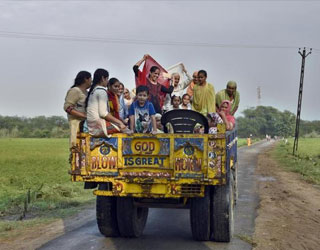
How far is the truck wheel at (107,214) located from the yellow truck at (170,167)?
361 millimetres

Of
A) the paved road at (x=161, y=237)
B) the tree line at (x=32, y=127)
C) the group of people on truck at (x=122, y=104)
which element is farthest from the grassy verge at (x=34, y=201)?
the tree line at (x=32, y=127)

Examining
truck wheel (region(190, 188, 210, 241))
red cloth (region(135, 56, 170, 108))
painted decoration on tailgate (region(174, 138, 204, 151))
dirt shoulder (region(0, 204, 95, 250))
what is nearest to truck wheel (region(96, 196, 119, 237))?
dirt shoulder (region(0, 204, 95, 250))

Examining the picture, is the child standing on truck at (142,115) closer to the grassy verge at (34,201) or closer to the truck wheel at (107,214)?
the truck wheel at (107,214)

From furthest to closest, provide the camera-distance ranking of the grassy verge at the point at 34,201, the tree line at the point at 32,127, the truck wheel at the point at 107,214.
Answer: the tree line at the point at 32,127 < the grassy verge at the point at 34,201 < the truck wheel at the point at 107,214

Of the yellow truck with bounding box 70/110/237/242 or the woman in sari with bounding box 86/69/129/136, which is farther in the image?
the woman in sari with bounding box 86/69/129/136

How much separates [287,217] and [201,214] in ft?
9.80

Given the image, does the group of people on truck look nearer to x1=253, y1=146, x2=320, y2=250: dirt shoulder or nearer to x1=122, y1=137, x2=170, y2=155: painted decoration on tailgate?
x1=122, y1=137, x2=170, y2=155: painted decoration on tailgate

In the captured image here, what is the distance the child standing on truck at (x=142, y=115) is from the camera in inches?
255

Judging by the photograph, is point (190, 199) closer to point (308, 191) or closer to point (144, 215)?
point (144, 215)

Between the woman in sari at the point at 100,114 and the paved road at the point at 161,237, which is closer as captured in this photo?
the woman in sari at the point at 100,114

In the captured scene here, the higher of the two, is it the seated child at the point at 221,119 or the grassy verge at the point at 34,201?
the seated child at the point at 221,119

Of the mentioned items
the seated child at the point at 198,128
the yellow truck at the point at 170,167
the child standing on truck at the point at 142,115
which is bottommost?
the yellow truck at the point at 170,167

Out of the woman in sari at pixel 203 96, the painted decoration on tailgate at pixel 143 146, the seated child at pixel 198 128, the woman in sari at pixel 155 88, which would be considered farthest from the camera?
the woman in sari at pixel 203 96

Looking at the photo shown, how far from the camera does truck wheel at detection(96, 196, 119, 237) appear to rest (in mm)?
6496
